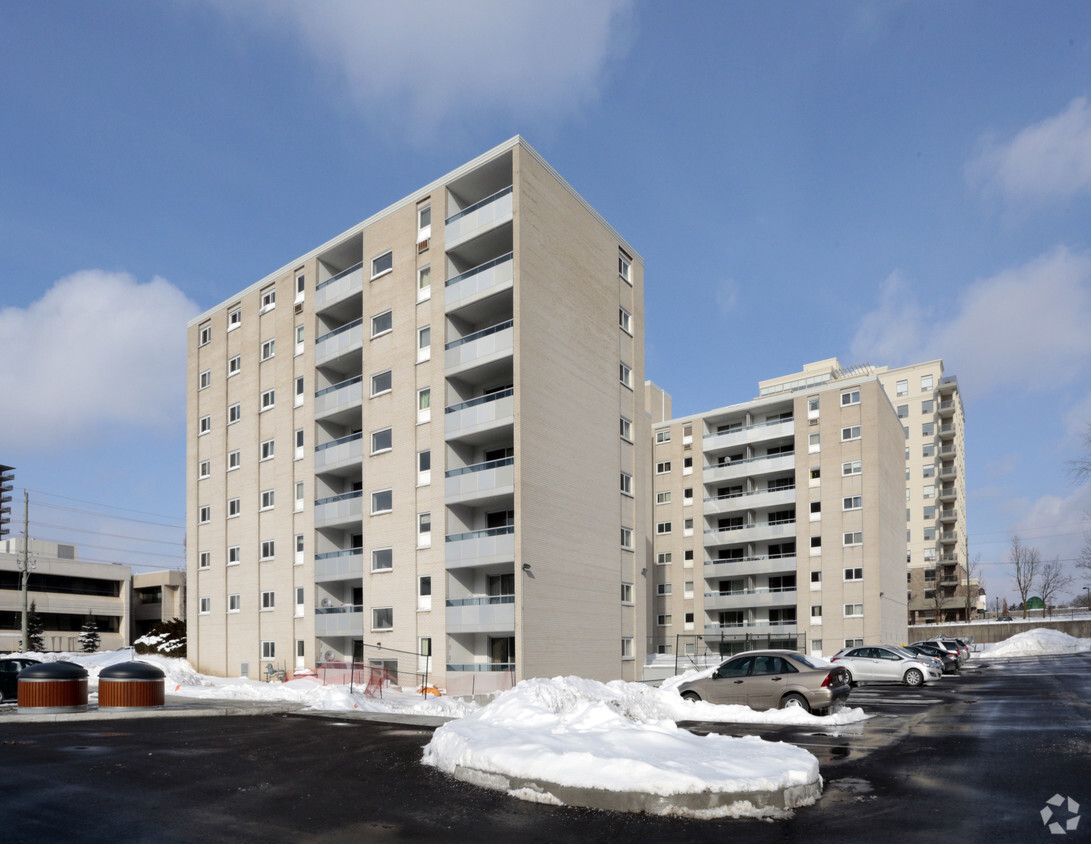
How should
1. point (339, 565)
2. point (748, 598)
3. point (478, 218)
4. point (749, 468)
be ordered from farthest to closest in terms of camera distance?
point (749, 468) → point (748, 598) → point (339, 565) → point (478, 218)

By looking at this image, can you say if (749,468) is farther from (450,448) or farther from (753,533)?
(450,448)

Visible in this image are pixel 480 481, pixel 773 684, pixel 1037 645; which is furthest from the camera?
pixel 1037 645

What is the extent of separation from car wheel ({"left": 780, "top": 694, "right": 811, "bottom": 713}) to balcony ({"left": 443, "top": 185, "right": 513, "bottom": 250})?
22248 millimetres

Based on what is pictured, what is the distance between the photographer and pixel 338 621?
4084cm

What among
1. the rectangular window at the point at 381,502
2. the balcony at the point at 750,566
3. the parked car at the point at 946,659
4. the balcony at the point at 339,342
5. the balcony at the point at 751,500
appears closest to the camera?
the rectangular window at the point at 381,502

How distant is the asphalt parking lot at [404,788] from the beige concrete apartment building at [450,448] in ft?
53.8

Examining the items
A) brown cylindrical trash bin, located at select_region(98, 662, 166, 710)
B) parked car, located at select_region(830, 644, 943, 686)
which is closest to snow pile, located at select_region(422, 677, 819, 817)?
brown cylindrical trash bin, located at select_region(98, 662, 166, 710)

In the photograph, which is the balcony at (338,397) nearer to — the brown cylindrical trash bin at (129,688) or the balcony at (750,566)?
the brown cylindrical trash bin at (129,688)

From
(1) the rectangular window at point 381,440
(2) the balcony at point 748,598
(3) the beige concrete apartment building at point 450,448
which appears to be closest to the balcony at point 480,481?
(3) the beige concrete apartment building at point 450,448

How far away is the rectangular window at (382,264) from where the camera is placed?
4116cm

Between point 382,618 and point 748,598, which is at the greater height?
point 382,618

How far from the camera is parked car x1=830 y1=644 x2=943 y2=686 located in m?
35.0

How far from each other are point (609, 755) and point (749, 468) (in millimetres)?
58009

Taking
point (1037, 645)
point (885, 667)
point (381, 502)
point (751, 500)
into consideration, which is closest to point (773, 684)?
point (885, 667)
